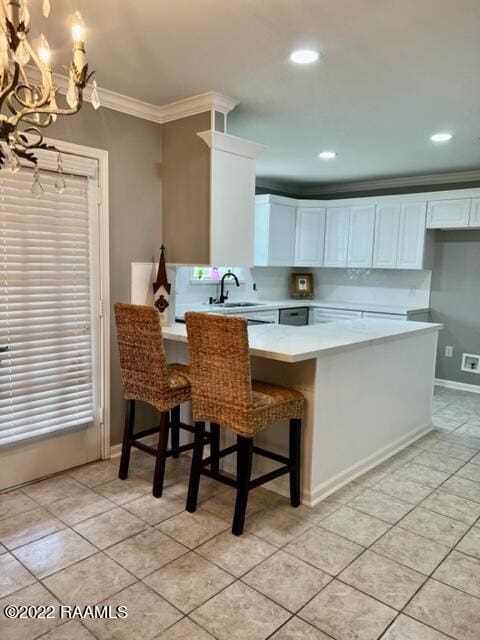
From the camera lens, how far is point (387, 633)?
1.81 meters

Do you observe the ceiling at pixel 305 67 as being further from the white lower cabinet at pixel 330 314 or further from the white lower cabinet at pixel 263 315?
the white lower cabinet at pixel 330 314

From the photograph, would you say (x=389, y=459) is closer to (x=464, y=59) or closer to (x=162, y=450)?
(x=162, y=450)

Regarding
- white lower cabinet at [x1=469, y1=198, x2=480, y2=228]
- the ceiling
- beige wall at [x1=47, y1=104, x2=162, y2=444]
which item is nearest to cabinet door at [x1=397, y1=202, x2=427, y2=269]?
white lower cabinet at [x1=469, y1=198, x2=480, y2=228]

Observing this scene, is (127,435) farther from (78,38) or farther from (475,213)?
(475,213)

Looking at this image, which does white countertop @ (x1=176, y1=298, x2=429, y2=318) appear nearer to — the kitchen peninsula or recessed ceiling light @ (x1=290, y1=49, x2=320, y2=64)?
the kitchen peninsula

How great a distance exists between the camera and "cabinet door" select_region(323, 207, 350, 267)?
19.8 ft

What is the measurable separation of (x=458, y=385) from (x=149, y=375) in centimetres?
425

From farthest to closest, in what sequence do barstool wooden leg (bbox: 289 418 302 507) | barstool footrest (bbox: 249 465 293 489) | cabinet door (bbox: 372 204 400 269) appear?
cabinet door (bbox: 372 204 400 269) → barstool wooden leg (bbox: 289 418 302 507) → barstool footrest (bbox: 249 465 293 489)

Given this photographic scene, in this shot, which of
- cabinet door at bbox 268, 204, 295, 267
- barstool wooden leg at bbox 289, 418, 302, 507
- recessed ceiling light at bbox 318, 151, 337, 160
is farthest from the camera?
cabinet door at bbox 268, 204, 295, 267

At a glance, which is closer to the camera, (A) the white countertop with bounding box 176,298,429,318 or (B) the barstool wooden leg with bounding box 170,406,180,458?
(B) the barstool wooden leg with bounding box 170,406,180,458

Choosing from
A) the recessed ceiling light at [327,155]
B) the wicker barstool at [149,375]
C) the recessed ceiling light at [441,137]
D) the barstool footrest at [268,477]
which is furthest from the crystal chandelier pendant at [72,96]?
the recessed ceiling light at [327,155]

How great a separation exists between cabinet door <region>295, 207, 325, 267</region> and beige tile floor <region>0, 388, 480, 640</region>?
3593mm

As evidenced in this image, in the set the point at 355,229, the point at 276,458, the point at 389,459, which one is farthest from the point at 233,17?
the point at 355,229

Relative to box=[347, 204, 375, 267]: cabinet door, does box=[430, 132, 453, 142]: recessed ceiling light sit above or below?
above
